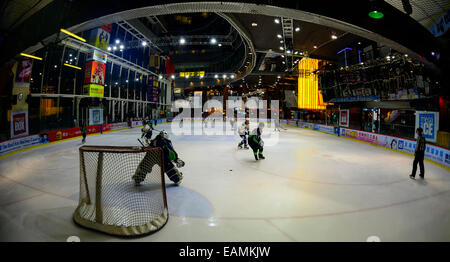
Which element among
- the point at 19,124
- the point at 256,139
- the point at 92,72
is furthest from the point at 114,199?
the point at 92,72

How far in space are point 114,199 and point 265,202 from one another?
342 cm

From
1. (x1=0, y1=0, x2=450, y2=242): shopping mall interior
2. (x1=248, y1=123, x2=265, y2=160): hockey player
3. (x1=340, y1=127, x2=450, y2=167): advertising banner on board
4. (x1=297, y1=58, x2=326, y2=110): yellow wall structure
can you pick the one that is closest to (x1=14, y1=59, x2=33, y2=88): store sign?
(x1=0, y1=0, x2=450, y2=242): shopping mall interior

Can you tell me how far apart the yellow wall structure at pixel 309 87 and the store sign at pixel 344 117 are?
292 inches

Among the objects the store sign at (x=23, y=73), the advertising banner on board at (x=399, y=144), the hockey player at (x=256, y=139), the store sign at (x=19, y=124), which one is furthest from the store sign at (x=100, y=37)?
the advertising banner on board at (x=399, y=144)

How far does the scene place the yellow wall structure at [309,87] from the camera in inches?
1035

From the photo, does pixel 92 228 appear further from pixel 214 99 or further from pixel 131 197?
pixel 214 99

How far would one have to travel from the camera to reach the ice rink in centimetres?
373

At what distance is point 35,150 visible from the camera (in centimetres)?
1183

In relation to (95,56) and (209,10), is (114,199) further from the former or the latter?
(95,56)

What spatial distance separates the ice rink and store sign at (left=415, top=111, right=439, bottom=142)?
4322 millimetres

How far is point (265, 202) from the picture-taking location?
5.17 metres

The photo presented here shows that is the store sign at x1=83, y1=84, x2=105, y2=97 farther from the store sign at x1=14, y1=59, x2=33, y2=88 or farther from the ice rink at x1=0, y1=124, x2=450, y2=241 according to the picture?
the ice rink at x1=0, y1=124, x2=450, y2=241
